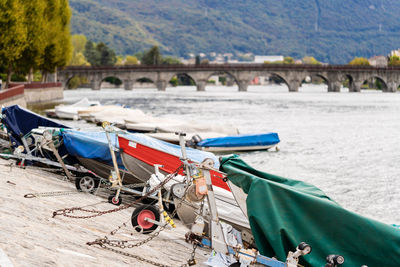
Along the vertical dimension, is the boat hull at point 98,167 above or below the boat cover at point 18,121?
below

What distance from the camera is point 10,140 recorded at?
58.7 ft

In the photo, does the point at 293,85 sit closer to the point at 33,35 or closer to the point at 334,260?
the point at 33,35

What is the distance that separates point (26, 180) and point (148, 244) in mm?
5664

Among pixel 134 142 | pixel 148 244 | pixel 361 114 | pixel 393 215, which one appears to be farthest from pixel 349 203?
pixel 361 114

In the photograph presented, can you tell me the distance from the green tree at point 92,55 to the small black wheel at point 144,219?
170m

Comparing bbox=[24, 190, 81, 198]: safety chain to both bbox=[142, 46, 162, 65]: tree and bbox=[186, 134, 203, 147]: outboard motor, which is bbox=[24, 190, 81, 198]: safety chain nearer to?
bbox=[186, 134, 203, 147]: outboard motor

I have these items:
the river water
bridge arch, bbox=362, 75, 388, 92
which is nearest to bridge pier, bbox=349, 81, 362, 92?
bridge arch, bbox=362, 75, 388, 92

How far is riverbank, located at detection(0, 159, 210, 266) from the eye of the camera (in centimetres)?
792

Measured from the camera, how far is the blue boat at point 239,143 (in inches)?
1120

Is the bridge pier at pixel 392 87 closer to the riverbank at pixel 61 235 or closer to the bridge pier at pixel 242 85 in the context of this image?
the bridge pier at pixel 242 85

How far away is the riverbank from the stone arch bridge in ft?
373

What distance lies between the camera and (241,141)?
29.2m

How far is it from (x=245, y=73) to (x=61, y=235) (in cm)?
12272

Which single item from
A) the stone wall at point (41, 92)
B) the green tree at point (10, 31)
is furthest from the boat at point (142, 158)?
the stone wall at point (41, 92)
